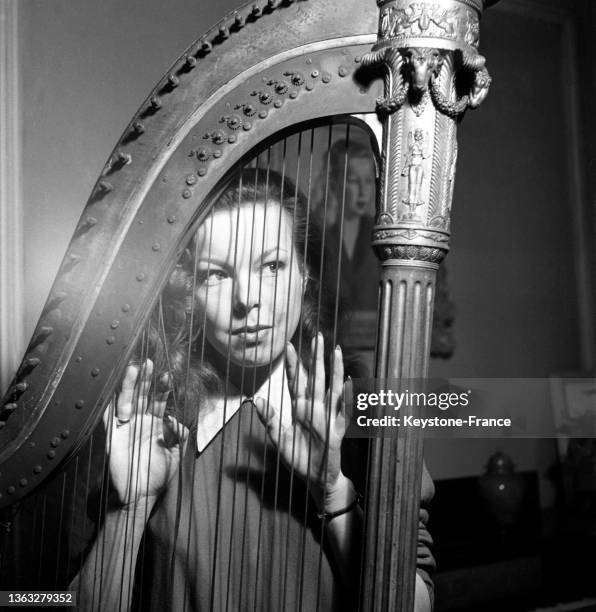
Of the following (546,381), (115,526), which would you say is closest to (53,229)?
(115,526)

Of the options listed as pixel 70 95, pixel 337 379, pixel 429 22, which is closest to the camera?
pixel 429 22

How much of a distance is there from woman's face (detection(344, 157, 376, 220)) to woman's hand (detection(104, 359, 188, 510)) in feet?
4.79

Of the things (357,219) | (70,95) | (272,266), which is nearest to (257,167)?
(272,266)

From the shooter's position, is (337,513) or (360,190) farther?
(360,190)

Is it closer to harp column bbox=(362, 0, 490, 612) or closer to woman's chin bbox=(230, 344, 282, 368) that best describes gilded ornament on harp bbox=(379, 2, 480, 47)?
harp column bbox=(362, 0, 490, 612)

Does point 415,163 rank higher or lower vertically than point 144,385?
higher

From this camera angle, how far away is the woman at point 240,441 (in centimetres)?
98

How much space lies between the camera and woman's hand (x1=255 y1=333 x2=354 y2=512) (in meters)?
0.96

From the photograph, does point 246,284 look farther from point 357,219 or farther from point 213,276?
point 357,219

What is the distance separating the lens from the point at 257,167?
3.22 feet

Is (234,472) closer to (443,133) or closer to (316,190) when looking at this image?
(443,133)

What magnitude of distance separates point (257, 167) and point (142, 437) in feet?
1.25

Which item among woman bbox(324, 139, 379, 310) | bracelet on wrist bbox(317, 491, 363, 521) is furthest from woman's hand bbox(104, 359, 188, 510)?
woman bbox(324, 139, 379, 310)

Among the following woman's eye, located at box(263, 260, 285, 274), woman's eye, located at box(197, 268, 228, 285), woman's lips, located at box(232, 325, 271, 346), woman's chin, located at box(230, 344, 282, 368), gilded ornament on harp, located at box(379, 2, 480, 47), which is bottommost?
woman's chin, located at box(230, 344, 282, 368)
